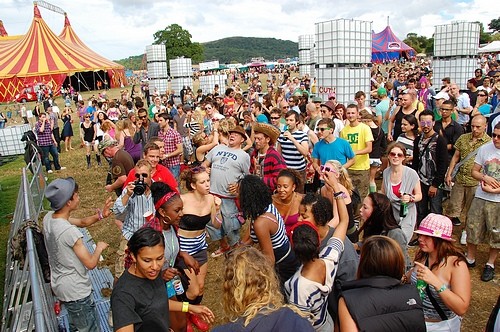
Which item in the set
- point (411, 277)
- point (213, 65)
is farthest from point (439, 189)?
point (213, 65)

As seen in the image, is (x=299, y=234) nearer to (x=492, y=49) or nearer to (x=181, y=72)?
(x=181, y=72)

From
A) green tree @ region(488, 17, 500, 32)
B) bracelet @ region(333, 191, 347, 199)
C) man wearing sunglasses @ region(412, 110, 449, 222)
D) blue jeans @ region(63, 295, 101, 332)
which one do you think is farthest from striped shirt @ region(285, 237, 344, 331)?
green tree @ region(488, 17, 500, 32)

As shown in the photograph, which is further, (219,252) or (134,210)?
(219,252)

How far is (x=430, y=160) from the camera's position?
17.2ft

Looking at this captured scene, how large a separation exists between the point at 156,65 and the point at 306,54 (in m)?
9.02

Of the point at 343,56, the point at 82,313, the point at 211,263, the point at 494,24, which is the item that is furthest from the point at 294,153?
the point at 494,24

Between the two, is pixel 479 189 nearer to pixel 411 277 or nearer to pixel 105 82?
pixel 411 277

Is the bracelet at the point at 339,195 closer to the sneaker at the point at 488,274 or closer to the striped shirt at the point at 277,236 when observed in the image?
the striped shirt at the point at 277,236

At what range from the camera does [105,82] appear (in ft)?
133

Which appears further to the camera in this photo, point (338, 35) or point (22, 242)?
point (338, 35)

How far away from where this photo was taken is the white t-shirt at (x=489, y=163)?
4.41 metres

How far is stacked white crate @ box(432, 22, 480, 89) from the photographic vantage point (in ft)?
38.6

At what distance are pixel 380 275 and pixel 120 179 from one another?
11.6 ft

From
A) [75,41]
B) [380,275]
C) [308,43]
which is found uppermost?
[75,41]
